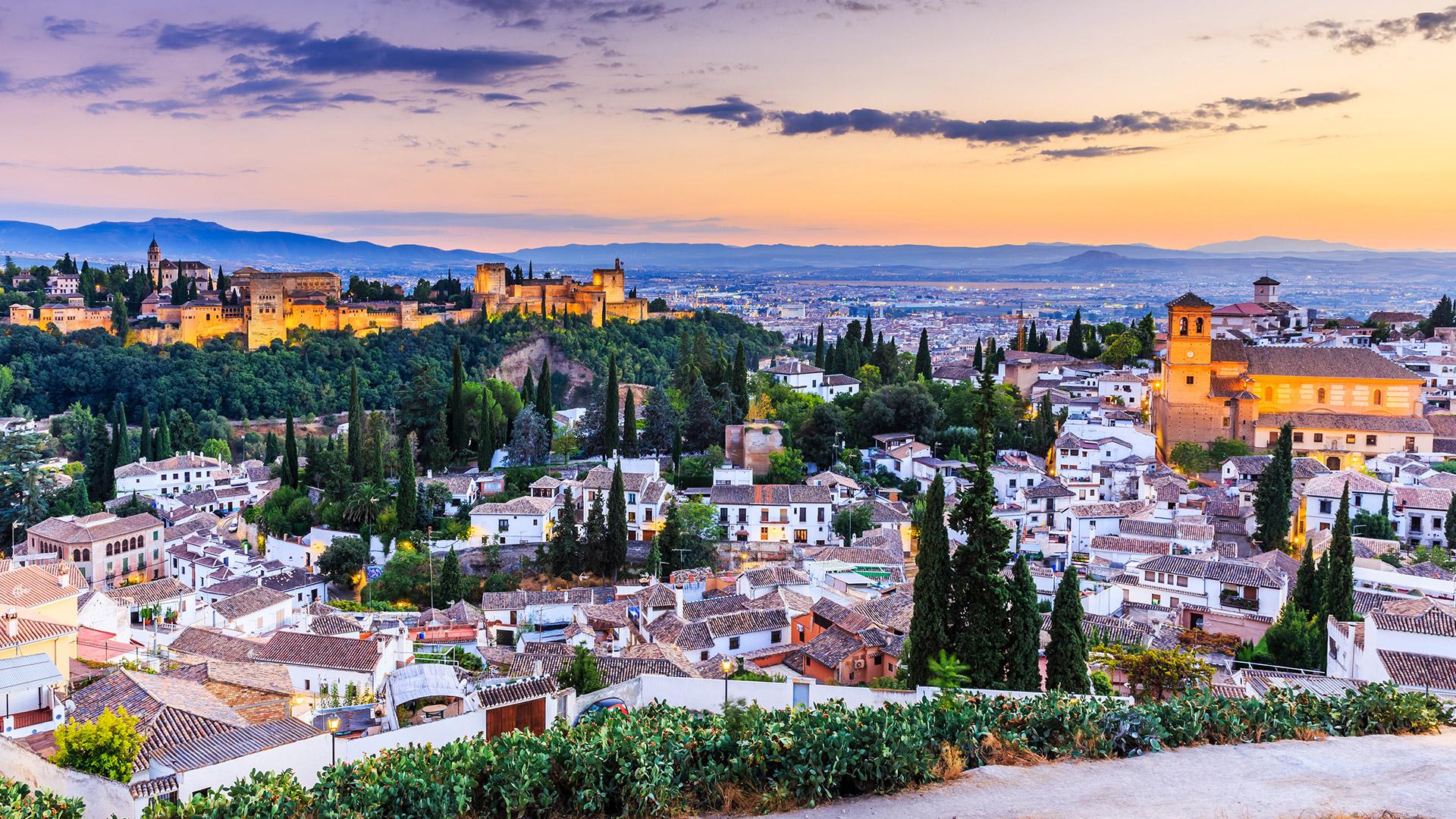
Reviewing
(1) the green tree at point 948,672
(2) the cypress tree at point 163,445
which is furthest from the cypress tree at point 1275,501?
(2) the cypress tree at point 163,445

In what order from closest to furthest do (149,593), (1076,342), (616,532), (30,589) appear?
(30,589) → (149,593) → (616,532) → (1076,342)

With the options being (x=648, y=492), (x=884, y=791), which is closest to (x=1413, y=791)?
(x=884, y=791)

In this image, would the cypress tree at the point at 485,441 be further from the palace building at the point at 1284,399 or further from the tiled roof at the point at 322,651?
the palace building at the point at 1284,399

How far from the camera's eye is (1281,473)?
922 inches

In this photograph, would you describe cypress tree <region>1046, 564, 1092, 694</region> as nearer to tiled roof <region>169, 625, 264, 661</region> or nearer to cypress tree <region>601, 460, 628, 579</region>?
tiled roof <region>169, 625, 264, 661</region>

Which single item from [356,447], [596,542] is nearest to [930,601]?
[596,542]

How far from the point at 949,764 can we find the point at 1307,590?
43.3ft

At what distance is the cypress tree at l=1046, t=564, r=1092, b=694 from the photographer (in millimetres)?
12227

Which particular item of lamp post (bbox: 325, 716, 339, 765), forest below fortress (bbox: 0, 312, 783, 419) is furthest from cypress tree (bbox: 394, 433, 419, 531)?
forest below fortress (bbox: 0, 312, 783, 419)

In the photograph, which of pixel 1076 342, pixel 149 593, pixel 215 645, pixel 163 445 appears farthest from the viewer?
pixel 1076 342

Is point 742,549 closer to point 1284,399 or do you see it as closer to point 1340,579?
point 1340,579

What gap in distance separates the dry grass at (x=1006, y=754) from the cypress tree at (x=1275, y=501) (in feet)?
59.2

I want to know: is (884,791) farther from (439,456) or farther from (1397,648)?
(439,456)

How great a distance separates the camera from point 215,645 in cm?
1595
